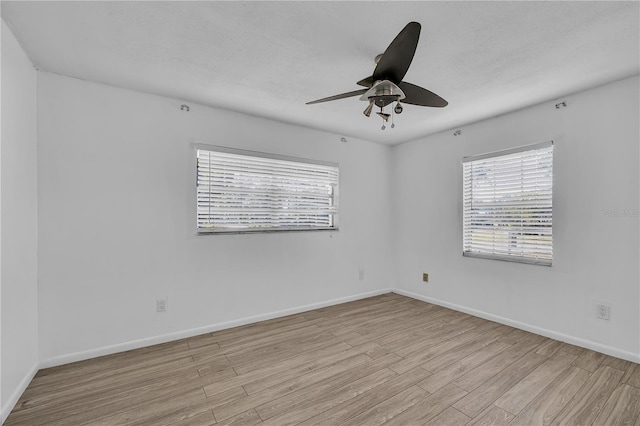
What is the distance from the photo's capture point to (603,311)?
263cm

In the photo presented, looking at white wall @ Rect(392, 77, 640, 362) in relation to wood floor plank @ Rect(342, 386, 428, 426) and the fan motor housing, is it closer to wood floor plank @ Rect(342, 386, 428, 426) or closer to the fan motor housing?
wood floor plank @ Rect(342, 386, 428, 426)

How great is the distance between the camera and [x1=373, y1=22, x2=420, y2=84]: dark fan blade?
1.41 meters

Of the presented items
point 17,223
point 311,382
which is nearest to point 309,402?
point 311,382

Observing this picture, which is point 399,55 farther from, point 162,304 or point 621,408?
point 162,304

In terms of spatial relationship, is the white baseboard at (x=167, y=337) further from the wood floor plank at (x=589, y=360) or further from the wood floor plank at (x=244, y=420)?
the wood floor plank at (x=589, y=360)

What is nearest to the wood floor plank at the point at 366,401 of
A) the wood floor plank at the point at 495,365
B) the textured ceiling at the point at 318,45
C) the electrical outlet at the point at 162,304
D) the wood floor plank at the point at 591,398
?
the wood floor plank at the point at 495,365

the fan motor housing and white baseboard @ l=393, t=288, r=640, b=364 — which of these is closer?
the fan motor housing

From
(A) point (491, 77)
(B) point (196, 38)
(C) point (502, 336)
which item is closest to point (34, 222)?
(B) point (196, 38)

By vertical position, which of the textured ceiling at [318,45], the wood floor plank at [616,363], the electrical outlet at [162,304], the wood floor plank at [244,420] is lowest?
the wood floor plank at [244,420]

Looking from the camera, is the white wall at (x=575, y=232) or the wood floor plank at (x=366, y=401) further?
the white wall at (x=575, y=232)

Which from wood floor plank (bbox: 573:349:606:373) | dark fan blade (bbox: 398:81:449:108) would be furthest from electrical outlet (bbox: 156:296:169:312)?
wood floor plank (bbox: 573:349:606:373)

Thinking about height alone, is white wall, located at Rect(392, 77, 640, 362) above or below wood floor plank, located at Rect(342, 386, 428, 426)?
above

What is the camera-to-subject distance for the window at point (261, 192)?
3.15 meters

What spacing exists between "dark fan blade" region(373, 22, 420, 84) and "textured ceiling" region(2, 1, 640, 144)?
0.98ft
